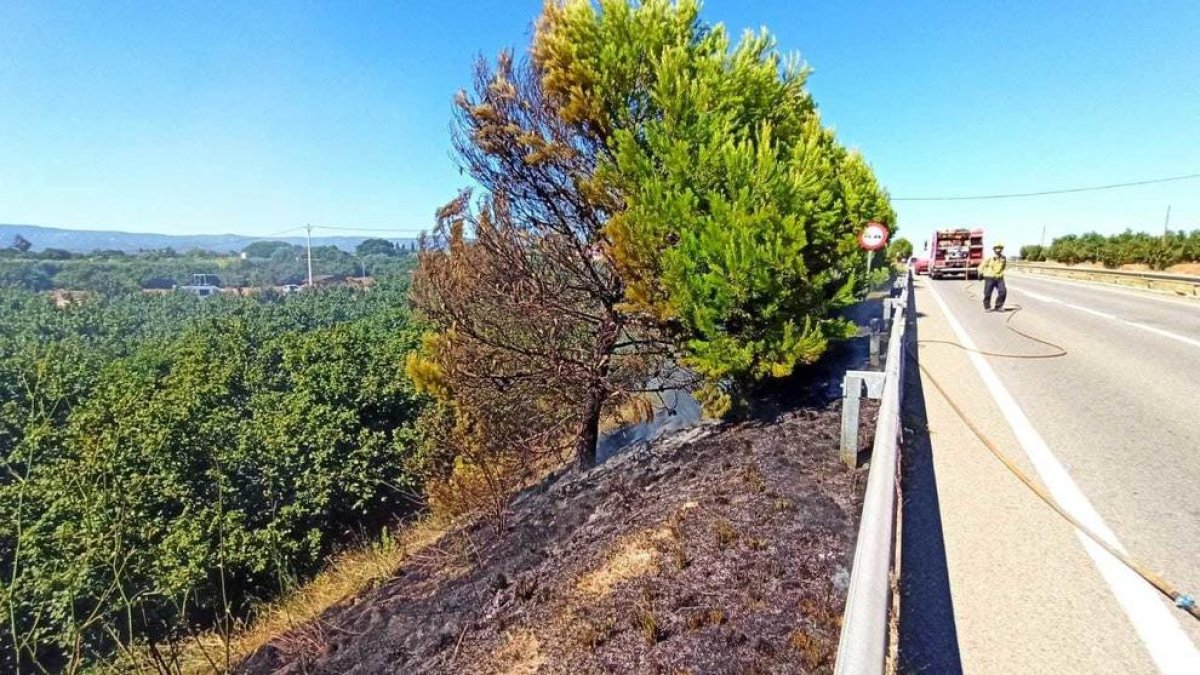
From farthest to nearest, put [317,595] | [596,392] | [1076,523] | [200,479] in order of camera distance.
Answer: [200,479] < [317,595] < [596,392] < [1076,523]

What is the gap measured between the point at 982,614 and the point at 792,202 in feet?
13.3

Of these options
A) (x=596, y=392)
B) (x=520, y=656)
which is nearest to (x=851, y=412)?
(x=520, y=656)

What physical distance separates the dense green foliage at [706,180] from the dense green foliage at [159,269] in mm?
92213

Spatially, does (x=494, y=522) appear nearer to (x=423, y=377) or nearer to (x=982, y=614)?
(x=423, y=377)

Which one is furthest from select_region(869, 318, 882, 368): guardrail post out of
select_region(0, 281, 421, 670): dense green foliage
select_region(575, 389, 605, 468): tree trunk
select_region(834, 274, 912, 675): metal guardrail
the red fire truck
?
the red fire truck

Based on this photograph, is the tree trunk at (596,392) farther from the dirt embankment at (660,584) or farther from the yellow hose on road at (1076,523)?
the yellow hose on road at (1076,523)

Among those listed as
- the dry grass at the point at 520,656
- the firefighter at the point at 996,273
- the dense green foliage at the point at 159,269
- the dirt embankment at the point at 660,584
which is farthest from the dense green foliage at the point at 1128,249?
the dense green foliage at the point at 159,269

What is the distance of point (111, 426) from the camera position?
517 inches

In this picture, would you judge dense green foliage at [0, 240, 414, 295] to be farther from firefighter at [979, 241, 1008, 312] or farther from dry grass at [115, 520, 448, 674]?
firefighter at [979, 241, 1008, 312]

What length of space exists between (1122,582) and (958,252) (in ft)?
107

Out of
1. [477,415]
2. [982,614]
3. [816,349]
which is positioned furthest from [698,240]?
[477,415]

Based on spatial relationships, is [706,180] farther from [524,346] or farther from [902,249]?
[902,249]

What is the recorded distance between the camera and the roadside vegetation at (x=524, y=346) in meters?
5.71

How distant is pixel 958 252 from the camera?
3036 centimetres
